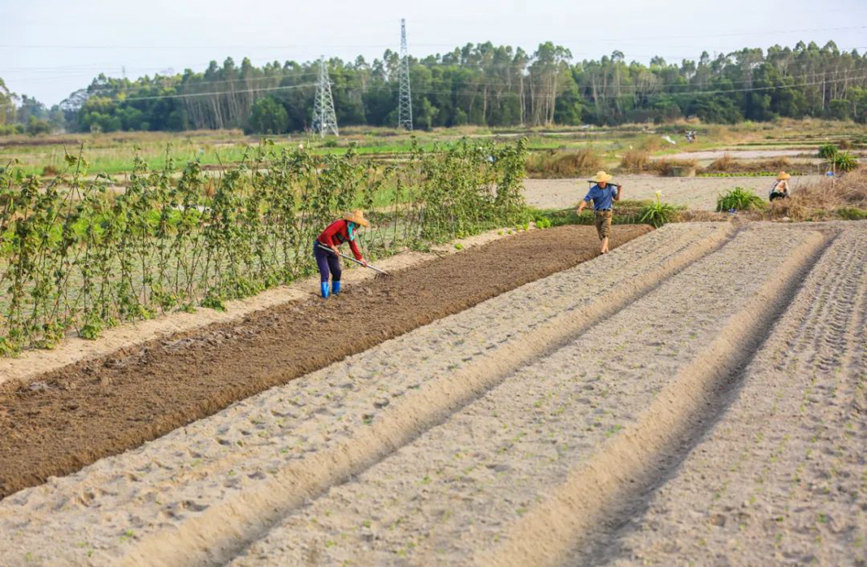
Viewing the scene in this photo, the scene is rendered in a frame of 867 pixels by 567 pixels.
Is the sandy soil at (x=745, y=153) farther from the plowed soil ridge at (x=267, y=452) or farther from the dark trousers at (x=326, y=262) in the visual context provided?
the plowed soil ridge at (x=267, y=452)

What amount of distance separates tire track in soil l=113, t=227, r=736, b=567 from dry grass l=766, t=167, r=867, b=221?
465 inches

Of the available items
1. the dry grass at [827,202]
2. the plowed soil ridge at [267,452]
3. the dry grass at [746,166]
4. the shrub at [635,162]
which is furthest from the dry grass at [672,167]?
the plowed soil ridge at [267,452]

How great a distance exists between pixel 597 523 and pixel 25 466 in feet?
13.3

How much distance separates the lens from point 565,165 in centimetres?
3478

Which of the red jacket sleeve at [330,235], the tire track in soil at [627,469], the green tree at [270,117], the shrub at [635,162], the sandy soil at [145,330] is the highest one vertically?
the green tree at [270,117]

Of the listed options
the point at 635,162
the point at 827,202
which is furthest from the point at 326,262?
the point at 635,162

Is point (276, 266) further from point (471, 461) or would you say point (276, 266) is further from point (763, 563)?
point (763, 563)

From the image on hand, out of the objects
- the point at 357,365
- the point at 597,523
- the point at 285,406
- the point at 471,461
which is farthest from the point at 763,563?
the point at 357,365

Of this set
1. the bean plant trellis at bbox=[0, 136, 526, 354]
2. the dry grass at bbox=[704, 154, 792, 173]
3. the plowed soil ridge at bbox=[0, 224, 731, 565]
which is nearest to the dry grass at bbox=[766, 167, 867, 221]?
the bean plant trellis at bbox=[0, 136, 526, 354]

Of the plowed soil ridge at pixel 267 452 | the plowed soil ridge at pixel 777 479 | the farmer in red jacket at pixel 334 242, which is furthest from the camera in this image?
the farmer in red jacket at pixel 334 242

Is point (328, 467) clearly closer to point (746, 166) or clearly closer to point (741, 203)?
point (741, 203)

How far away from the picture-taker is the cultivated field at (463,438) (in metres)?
5.44

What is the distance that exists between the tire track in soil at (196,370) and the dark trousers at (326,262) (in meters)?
0.37

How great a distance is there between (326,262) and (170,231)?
208 cm
